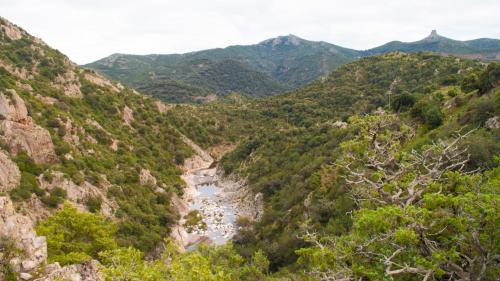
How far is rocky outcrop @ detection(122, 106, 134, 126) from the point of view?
72125mm

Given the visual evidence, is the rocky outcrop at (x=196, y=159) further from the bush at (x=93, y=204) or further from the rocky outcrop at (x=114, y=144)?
the bush at (x=93, y=204)

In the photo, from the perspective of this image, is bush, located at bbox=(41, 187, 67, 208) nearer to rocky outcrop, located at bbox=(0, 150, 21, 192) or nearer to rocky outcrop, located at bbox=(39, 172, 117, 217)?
rocky outcrop, located at bbox=(39, 172, 117, 217)

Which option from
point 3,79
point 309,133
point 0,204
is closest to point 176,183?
point 309,133

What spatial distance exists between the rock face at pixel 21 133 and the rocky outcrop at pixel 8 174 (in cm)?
360

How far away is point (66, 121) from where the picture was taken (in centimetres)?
4697

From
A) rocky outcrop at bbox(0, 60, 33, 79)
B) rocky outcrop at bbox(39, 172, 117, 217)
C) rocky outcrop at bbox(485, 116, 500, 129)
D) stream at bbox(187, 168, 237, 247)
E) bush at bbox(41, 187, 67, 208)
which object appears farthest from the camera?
rocky outcrop at bbox(0, 60, 33, 79)

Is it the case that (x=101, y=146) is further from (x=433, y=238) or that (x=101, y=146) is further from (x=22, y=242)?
(x=433, y=238)

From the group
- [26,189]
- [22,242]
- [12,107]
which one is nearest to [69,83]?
[12,107]

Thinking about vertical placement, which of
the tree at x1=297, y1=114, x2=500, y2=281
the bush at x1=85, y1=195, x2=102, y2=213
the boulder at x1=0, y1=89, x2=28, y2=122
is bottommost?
the bush at x1=85, y1=195, x2=102, y2=213

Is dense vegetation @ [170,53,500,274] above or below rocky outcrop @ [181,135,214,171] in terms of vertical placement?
above

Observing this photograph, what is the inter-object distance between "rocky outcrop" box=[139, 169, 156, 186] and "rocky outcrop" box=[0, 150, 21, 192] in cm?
1942

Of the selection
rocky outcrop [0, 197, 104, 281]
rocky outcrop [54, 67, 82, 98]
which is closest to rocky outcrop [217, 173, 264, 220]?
rocky outcrop [54, 67, 82, 98]

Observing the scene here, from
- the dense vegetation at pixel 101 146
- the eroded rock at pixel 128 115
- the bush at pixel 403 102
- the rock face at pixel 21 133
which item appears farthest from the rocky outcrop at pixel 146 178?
the bush at pixel 403 102

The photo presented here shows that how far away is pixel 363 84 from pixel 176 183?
4686 centimetres
